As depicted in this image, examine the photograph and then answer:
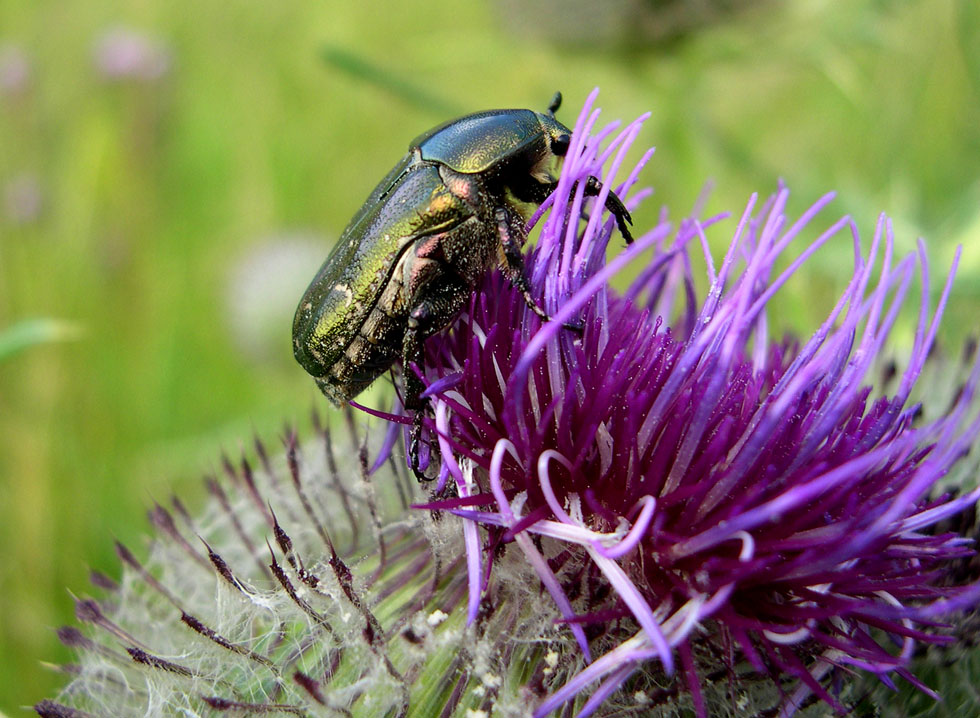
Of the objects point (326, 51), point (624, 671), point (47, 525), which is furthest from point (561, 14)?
point (624, 671)

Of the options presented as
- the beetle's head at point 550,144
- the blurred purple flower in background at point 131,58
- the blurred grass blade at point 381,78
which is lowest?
the beetle's head at point 550,144

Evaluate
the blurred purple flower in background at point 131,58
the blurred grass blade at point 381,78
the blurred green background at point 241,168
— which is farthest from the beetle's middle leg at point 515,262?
the blurred purple flower in background at point 131,58

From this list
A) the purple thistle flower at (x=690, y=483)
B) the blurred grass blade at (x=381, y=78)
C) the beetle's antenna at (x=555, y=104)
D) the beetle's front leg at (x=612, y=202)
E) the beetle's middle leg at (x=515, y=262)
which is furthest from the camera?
the blurred grass blade at (x=381, y=78)

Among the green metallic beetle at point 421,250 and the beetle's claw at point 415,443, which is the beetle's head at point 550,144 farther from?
the beetle's claw at point 415,443

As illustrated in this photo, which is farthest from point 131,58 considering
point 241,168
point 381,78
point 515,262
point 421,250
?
point 515,262

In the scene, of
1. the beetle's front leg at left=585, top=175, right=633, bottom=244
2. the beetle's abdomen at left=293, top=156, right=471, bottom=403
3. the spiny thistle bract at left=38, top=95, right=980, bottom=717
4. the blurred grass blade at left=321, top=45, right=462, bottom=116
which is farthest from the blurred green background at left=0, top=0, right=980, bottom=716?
the beetle's front leg at left=585, top=175, right=633, bottom=244

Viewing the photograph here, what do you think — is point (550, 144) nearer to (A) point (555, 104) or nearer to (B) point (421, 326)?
(A) point (555, 104)
